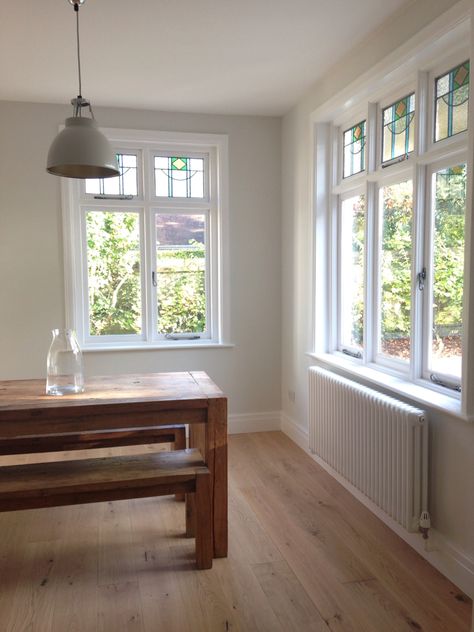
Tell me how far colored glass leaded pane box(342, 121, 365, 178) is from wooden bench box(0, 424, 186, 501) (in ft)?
6.79

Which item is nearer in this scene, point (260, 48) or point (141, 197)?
point (260, 48)

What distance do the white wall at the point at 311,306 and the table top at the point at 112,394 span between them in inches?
43.9

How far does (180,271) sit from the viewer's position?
4.69 meters

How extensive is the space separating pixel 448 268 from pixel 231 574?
1.81 meters

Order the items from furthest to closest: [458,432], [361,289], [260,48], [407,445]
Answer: [361,289] < [260,48] < [407,445] < [458,432]

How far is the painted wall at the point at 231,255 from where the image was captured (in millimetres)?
4246

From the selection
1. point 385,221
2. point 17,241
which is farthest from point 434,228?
point 17,241

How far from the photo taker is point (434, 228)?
9.23 ft

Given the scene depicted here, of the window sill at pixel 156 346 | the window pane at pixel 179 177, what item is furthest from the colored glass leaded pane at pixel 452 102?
the window sill at pixel 156 346

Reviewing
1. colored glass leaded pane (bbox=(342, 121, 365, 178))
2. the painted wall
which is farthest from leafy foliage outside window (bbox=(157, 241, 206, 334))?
colored glass leaded pane (bbox=(342, 121, 365, 178))

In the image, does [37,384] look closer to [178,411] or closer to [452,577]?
[178,411]

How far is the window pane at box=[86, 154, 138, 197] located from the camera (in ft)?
14.7

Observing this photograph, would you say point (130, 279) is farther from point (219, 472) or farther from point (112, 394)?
point (219, 472)

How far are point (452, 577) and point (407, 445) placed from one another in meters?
0.60
